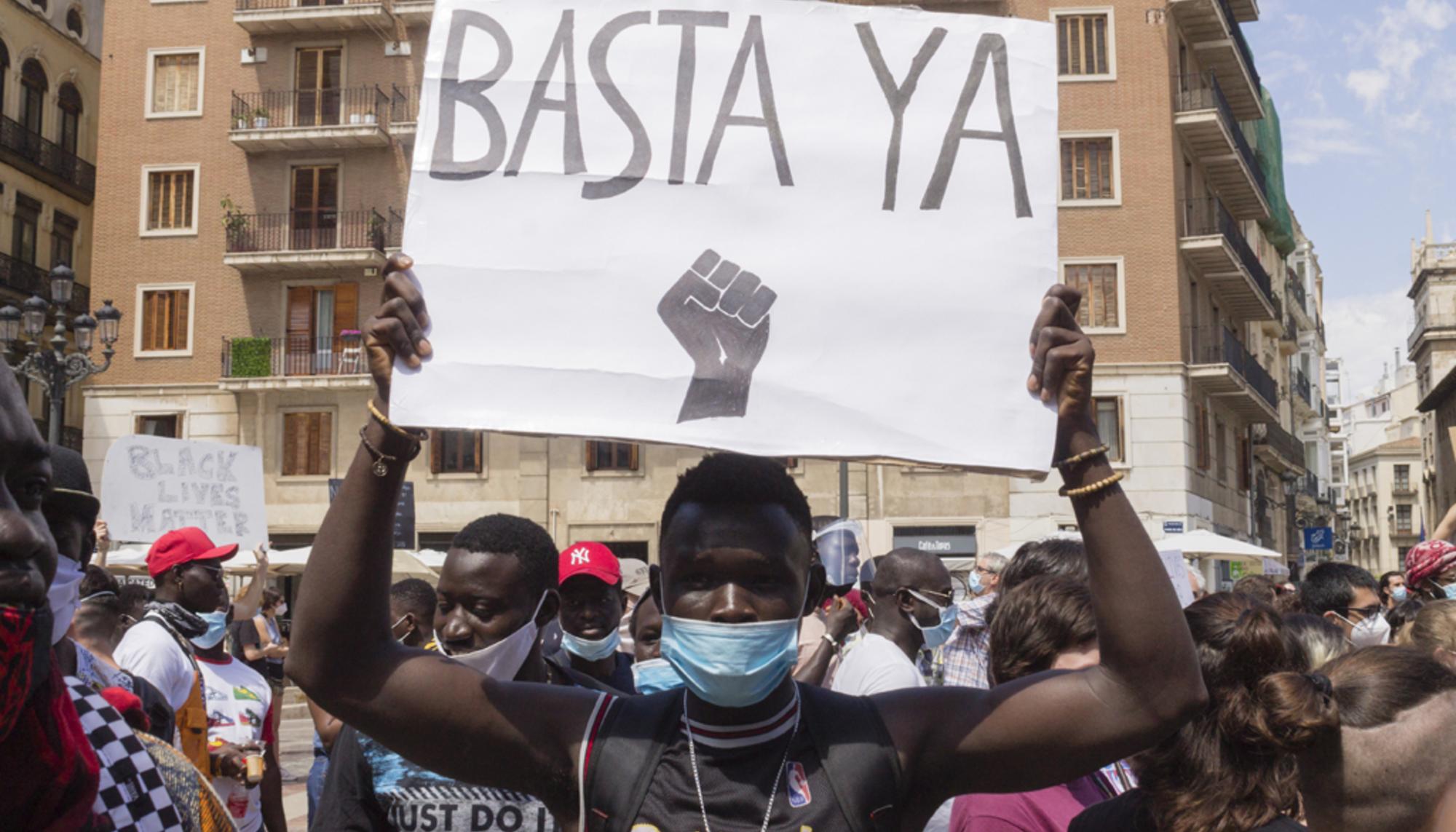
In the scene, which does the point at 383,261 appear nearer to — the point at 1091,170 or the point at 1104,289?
the point at 1091,170

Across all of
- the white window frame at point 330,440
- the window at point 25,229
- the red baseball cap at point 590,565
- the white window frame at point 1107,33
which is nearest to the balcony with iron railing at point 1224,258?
the white window frame at point 1107,33

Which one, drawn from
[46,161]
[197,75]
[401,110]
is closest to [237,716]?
[401,110]

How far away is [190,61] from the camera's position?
1259 inches

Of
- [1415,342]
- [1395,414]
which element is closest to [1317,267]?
[1415,342]

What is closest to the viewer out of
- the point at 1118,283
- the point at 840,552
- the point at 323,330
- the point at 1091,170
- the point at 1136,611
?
the point at 1136,611

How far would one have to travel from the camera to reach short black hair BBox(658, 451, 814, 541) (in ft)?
8.39

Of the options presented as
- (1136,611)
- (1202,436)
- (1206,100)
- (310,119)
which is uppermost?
(1206,100)

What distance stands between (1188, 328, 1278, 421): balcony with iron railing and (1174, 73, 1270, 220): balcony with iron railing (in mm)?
3806

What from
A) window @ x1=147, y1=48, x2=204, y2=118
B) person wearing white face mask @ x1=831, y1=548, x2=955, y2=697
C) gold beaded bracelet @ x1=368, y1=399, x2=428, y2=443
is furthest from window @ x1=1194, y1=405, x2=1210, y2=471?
gold beaded bracelet @ x1=368, y1=399, x2=428, y2=443

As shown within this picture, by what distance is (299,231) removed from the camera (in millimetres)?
31234

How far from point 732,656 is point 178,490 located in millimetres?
7765

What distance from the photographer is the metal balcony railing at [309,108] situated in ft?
102

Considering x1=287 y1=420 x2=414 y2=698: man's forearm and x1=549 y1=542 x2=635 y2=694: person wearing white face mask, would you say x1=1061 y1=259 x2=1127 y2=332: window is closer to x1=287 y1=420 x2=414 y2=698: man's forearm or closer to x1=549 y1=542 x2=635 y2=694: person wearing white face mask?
x1=549 y1=542 x2=635 y2=694: person wearing white face mask

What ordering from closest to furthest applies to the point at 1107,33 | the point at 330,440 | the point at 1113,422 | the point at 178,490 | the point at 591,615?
the point at 591,615 < the point at 178,490 < the point at 1113,422 < the point at 1107,33 < the point at 330,440
